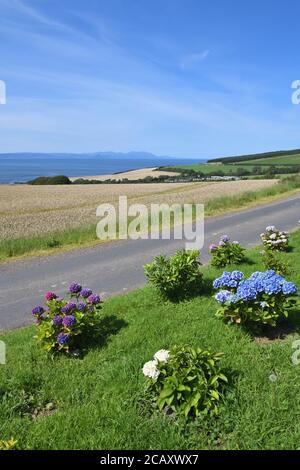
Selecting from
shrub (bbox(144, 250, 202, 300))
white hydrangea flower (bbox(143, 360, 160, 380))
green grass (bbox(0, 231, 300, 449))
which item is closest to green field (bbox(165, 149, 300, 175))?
shrub (bbox(144, 250, 202, 300))

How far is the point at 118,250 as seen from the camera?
13.8m

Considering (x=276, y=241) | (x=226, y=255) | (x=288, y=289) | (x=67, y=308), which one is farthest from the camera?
(x=276, y=241)

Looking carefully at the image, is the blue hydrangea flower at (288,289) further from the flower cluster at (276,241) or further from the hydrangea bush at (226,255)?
the flower cluster at (276,241)

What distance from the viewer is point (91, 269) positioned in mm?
11336

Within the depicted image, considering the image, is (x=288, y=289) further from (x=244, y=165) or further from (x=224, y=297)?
(x=244, y=165)

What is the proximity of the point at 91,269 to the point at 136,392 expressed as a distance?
7.05 m

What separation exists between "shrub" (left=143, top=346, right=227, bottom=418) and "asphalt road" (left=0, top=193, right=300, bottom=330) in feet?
13.2

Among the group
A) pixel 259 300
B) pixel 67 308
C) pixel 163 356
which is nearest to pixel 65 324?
pixel 67 308

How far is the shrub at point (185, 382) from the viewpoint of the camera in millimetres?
4074

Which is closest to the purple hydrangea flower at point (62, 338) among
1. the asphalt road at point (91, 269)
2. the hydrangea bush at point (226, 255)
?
the asphalt road at point (91, 269)

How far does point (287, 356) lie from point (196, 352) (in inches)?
55.0

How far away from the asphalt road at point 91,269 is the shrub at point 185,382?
13.2 ft
